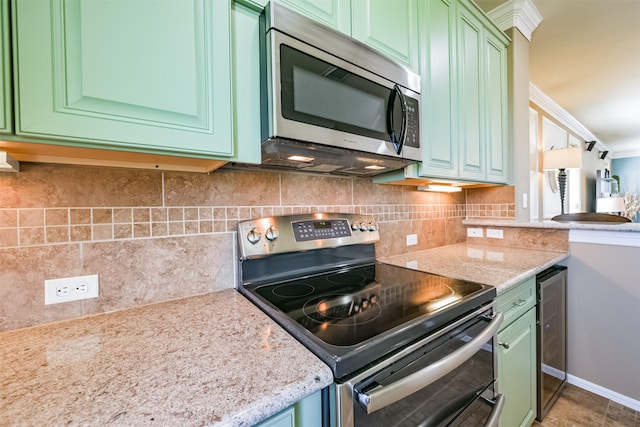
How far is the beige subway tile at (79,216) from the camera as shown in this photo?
2.66 feet

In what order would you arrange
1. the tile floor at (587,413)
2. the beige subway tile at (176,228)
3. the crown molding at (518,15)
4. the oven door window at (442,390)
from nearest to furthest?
the oven door window at (442,390), the beige subway tile at (176,228), the tile floor at (587,413), the crown molding at (518,15)

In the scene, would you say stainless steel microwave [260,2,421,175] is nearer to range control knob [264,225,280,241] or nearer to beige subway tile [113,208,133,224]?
range control knob [264,225,280,241]

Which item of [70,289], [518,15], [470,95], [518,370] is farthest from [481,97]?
[70,289]

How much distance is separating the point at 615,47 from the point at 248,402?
4.03 metres

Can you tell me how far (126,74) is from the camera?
65 cm

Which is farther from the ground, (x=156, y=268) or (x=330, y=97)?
(x=330, y=97)

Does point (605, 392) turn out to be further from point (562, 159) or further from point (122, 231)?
point (122, 231)

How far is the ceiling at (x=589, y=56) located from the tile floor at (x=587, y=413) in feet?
8.82

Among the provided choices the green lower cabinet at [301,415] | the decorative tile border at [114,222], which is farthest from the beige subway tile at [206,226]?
the green lower cabinet at [301,415]

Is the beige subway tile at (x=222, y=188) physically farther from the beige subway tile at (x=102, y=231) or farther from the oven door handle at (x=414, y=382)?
the oven door handle at (x=414, y=382)

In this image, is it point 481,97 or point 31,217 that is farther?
point 481,97

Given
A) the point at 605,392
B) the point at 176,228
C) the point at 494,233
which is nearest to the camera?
the point at 176,228

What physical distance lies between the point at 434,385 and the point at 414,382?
20 centimetres

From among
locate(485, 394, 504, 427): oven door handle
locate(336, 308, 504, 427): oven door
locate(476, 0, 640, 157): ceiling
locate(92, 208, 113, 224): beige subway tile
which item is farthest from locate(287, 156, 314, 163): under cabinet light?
locate(476, 0, 640, 157): ceiling
